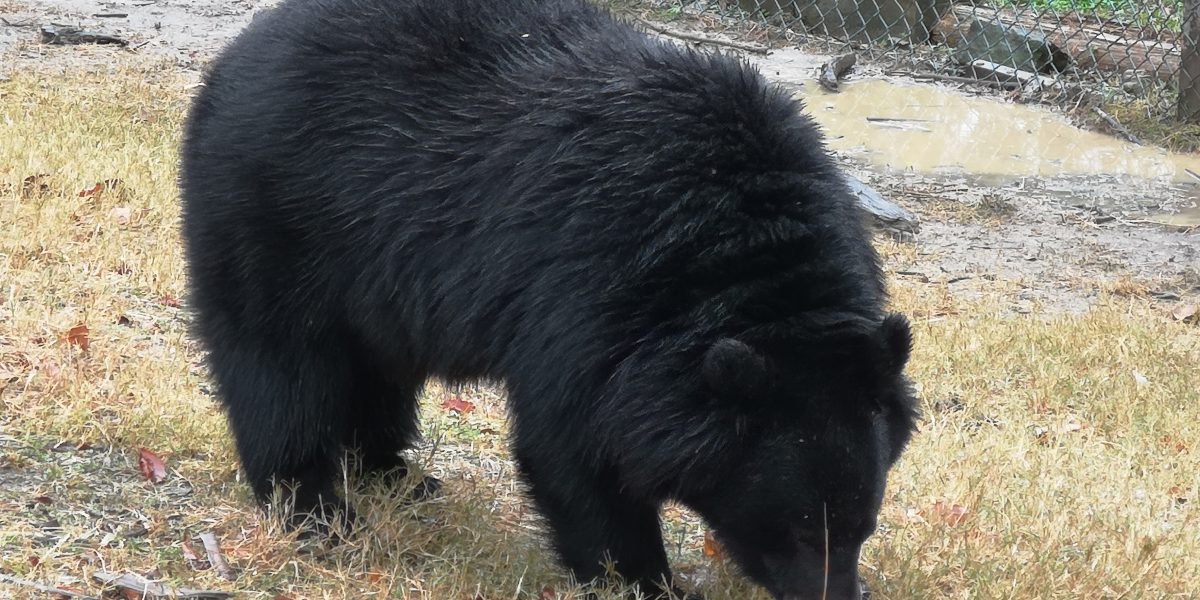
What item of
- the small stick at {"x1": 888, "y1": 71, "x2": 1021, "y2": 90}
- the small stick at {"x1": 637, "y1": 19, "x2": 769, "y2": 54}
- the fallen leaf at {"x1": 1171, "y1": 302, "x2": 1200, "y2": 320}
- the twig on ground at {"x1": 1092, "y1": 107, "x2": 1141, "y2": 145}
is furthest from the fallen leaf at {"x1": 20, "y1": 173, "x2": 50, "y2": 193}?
the twig on ground at {"x1": 1092, "y1": 107, "x2": 1141, "y2": 145}

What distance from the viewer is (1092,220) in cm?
821

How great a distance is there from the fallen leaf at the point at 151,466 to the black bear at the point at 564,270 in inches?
11.1

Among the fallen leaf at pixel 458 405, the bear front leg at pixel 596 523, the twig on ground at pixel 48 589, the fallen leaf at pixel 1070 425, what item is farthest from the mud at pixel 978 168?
the twig on ground at pixel 48 589

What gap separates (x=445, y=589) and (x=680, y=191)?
1.26 metres

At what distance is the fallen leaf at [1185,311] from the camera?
22.5ft

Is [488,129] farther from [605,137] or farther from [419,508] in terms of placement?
[419,508]

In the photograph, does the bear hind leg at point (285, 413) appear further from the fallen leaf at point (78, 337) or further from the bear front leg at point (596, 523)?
the fallen leaf at point (78, 337)

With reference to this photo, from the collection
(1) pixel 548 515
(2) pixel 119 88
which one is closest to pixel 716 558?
(1) pixel 548 515

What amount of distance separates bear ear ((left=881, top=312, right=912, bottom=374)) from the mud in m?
3.90

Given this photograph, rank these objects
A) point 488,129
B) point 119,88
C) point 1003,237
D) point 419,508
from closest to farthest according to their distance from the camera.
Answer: point 488,129 → point 419,508 → point 1003,237 → point 119,88

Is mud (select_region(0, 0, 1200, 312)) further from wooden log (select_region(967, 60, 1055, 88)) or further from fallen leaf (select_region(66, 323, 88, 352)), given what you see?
fallen leaf (select_region(66, 323, 88, 352))

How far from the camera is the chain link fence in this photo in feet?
32.4

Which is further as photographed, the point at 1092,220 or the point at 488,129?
the point at 1092,220

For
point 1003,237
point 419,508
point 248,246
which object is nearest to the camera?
point 248,246
